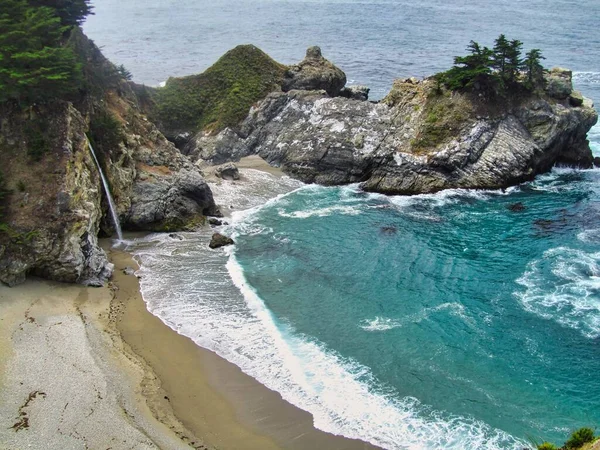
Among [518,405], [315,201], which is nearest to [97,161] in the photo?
[315,201]

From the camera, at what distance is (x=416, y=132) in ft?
173

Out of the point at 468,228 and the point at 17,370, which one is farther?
the point at 468,228

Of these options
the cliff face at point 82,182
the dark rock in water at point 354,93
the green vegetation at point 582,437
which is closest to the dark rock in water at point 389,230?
the cliff face at point 82,182

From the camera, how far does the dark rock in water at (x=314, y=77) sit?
65.1m

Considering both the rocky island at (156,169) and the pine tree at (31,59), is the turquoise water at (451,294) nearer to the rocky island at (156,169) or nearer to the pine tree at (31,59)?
the rocky island at (156,169)

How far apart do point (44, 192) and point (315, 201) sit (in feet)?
73.4

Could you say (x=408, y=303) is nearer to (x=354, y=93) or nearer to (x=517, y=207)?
(x=517, y=207)

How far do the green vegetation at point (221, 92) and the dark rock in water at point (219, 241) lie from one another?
24.5m

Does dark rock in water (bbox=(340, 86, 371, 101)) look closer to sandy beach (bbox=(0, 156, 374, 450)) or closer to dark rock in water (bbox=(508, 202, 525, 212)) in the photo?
dark rock in water (bbox=(508, 202, 525, 212))

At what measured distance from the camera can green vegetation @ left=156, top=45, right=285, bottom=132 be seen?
6303 centimetres

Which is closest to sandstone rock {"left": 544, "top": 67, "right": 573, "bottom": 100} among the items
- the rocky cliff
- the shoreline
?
the rocky cliff

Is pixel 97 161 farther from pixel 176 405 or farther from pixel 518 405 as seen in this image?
pixel 518 405

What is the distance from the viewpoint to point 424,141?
51875mm

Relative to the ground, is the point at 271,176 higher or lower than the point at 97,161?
lower
